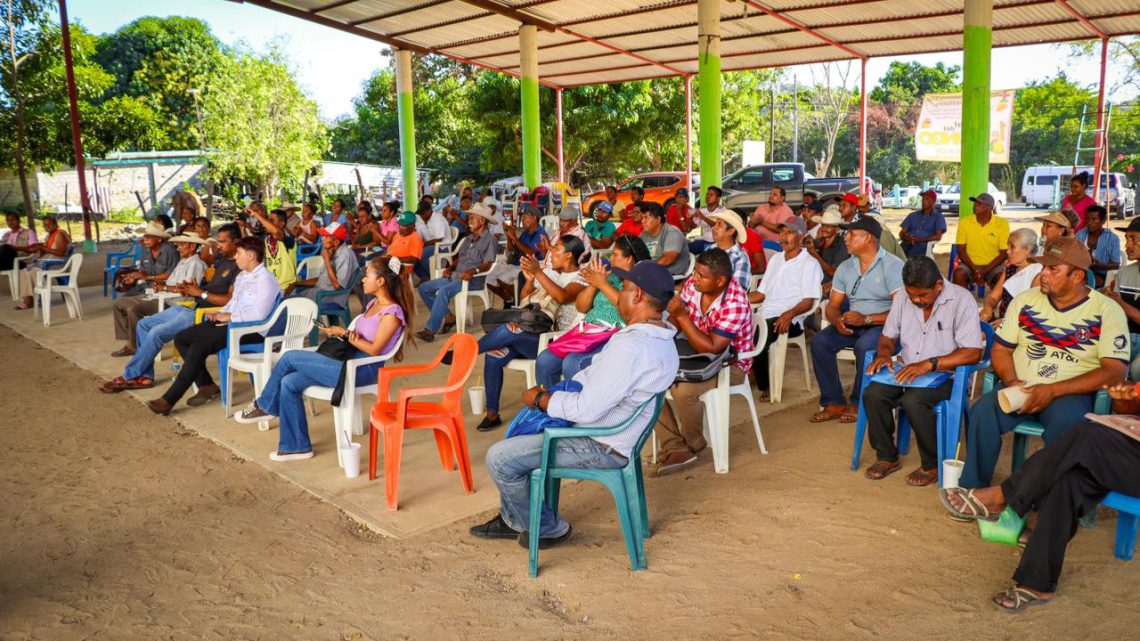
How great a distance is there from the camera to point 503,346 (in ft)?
17.6

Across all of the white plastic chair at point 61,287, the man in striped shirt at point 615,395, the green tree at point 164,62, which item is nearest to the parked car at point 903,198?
the green tree at point 164,62

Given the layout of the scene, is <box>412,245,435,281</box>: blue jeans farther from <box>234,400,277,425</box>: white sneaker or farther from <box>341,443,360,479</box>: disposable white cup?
<box>341,443,360,479</box>: disposable white cup

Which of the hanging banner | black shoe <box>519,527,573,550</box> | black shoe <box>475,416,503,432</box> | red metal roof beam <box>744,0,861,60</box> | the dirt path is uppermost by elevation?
red metal roof beam <box>744,0,861,60</box>

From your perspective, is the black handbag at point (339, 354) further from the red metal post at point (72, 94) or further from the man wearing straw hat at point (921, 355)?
the red metal post at point (72, 94)

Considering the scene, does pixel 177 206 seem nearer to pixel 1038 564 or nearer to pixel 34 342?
pixel 34 342

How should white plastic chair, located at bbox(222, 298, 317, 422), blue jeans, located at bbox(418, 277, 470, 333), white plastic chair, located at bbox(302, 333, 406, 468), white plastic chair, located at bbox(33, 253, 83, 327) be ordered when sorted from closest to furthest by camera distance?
white plastic chair, located at bbox(302, 333, 406, 468), white plastic chair, located at bbox(222, 298, 317, 422), blue jeans, located at bbox(418, 277, 470, 333), white plastic chair, located at bbox(33, 253, 83, 327)

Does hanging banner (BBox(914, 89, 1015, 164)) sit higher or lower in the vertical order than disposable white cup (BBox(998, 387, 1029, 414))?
higher

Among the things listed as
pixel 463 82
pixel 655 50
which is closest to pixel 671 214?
pixel 655 50

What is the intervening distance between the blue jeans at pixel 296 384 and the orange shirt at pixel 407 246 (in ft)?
13.8

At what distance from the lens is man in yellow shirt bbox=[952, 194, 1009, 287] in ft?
26.2

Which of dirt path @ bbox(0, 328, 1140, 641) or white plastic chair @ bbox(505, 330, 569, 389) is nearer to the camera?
dirt path @ bbox(0, 328, 1140, 641)

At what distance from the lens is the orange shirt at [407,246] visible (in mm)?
9070

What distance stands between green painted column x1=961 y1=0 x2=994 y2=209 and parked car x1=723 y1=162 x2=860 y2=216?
8166mm

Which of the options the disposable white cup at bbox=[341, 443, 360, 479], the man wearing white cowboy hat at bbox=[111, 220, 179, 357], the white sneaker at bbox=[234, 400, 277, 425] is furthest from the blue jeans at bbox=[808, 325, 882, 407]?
the man wearing white cowboy hat at bbox=[111, 220, 179, 357]
